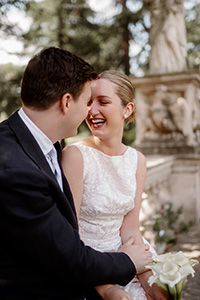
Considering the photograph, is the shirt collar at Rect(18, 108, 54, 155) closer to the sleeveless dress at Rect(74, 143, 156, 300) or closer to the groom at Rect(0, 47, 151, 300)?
the groom at Rect(0, 47, 151, 300)

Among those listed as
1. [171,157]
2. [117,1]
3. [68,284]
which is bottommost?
[171,157]

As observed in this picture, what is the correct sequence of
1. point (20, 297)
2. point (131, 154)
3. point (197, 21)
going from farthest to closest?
point (197, 21), point (131, 154), point (20, 297)

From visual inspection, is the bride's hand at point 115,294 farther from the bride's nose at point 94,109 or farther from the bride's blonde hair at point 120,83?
the bride's blonde hair at point 120,83

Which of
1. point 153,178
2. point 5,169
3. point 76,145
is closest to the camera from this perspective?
point 5,169

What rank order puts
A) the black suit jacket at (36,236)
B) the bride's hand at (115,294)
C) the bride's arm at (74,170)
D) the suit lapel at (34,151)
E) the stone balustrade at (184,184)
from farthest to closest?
the stone balustrade at (184,184) < the bride's arm at (74,170) < the bride's hand at (115,294) < the suit lapel at (34,151) < the black suit jacket at (36,236)

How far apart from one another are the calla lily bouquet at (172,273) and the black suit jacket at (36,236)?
6.5 inches

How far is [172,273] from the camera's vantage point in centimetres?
138

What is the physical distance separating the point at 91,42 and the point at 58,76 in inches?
494

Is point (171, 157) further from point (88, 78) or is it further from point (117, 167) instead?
point (88, 78)

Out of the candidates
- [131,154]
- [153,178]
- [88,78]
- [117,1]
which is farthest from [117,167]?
[117,1]

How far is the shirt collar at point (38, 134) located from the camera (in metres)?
1.43

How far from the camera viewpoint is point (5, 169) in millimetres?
1181

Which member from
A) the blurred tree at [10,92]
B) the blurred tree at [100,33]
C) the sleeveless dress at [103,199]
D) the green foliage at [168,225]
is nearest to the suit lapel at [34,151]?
Result: the sleeveless dress at [103,199]

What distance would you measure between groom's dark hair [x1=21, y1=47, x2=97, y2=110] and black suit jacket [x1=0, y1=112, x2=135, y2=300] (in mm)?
125
